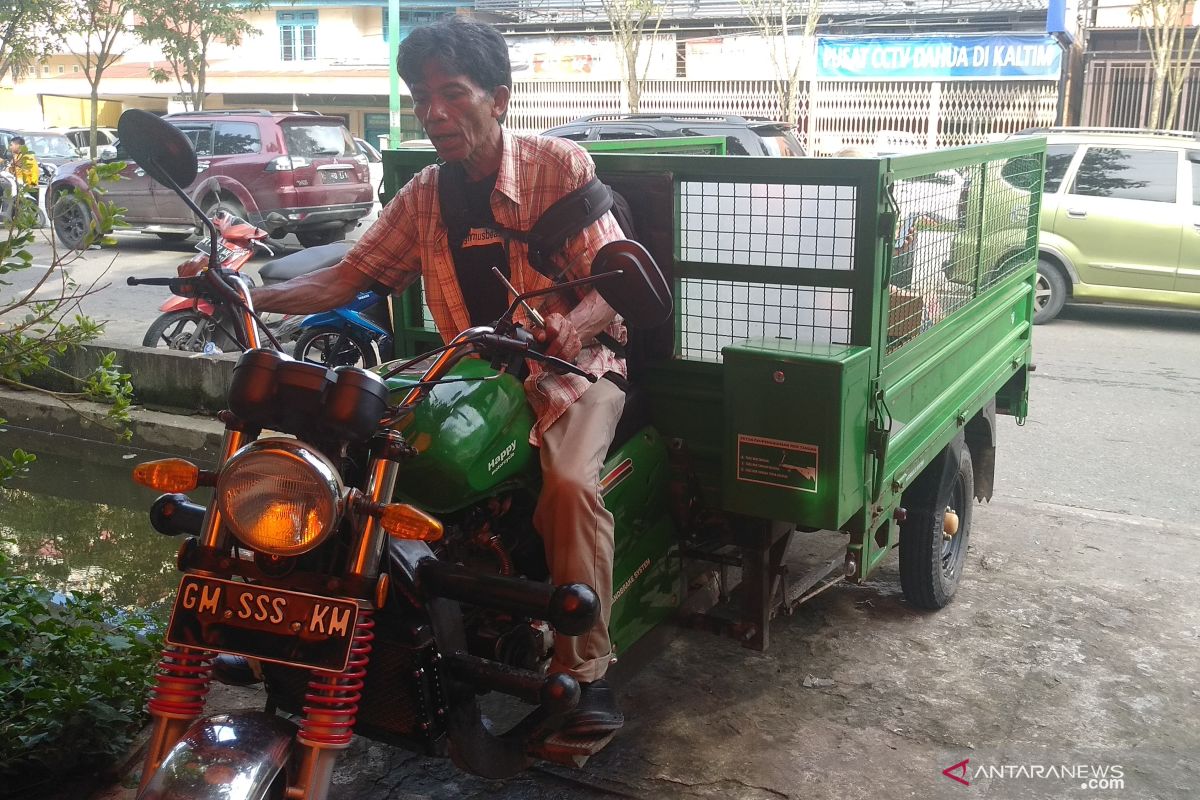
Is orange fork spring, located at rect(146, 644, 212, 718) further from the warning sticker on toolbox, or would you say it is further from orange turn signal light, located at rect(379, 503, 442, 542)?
the warning sticker on toolbox

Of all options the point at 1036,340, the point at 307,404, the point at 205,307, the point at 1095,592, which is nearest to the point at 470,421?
the point at 307,404

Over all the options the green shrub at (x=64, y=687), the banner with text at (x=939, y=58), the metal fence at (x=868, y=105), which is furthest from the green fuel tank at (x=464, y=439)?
the banner with text at (x=939, y=58)

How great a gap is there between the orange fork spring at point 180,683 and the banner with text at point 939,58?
1983 cm

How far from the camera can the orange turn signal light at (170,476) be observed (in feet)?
6.99

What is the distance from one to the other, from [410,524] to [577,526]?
0.76 m

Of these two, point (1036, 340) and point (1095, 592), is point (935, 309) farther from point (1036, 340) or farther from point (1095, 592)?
point (1036, 340)

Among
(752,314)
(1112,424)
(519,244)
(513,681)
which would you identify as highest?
(519,244)

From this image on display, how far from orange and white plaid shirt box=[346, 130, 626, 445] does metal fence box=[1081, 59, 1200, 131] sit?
18.7 m

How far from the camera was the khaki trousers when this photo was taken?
2695 millimetres

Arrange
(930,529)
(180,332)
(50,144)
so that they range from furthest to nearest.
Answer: (50,144)
(180,332)
(930,529)

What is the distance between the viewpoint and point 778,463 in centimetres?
299

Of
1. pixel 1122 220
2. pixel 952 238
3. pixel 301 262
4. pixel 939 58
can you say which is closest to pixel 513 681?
pixel 952 238

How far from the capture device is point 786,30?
20.5 meters

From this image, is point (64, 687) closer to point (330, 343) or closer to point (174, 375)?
point (174, 375)
